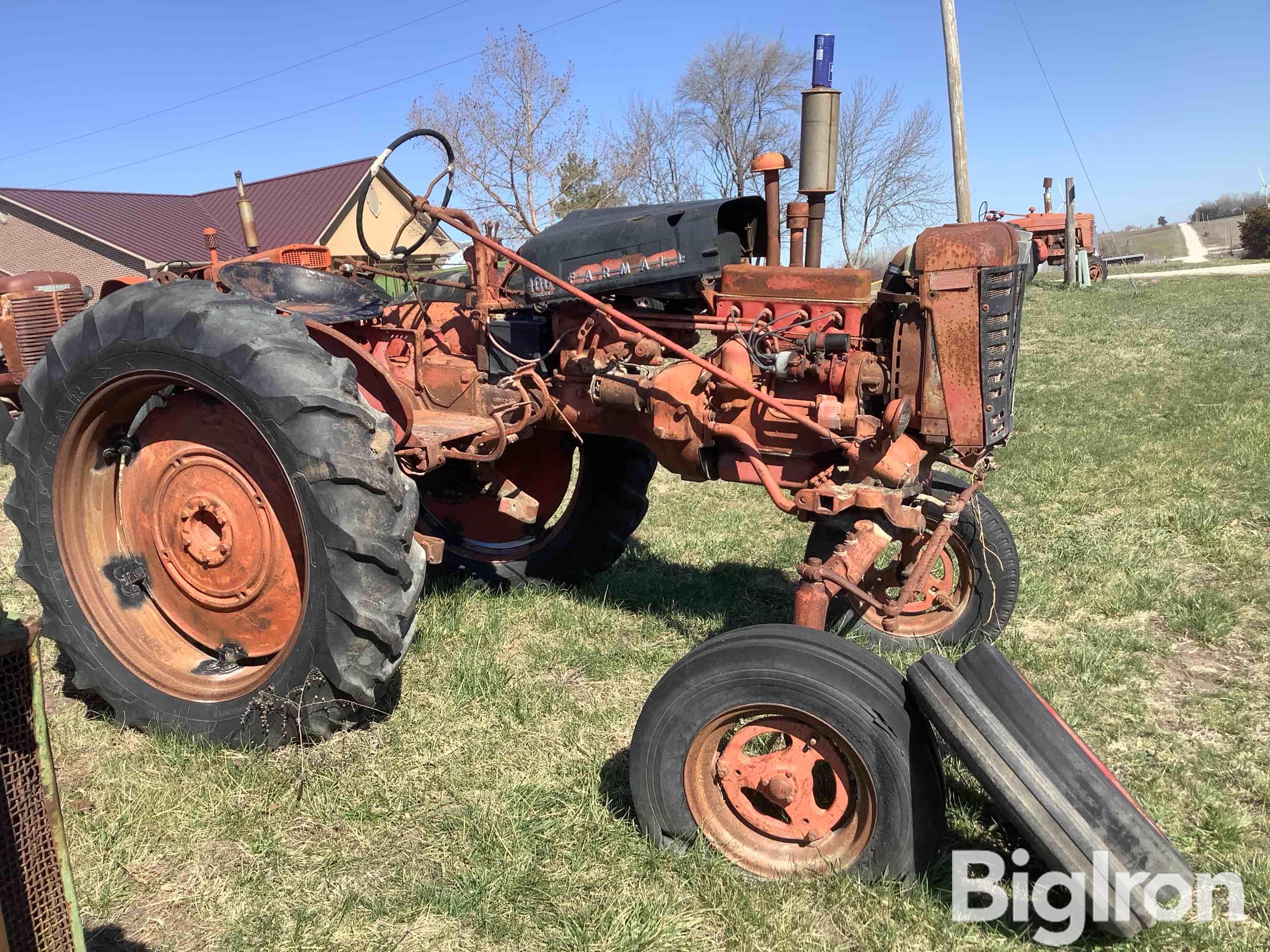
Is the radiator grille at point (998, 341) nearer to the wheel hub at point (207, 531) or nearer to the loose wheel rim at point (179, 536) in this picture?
the loose wheel rim at point (179, 536)

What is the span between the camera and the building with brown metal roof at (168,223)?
2548 centimetres

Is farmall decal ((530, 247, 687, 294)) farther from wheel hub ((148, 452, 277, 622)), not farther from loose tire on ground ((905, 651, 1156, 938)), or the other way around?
loose tire on ground ((905, 651, 1156, 938))

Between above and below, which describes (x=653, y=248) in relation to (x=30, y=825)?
above

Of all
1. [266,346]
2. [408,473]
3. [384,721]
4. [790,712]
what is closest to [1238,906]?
[790,712]

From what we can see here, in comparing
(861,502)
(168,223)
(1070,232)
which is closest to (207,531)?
(861,502)

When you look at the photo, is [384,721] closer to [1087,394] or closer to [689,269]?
[689,269]

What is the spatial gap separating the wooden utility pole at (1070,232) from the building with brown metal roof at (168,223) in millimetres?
14573

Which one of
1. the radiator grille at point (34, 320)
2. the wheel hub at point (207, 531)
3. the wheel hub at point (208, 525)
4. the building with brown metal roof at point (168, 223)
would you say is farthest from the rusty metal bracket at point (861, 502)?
the building with brown metal roof at point (168, 223)

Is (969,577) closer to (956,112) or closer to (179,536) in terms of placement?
(179,536)

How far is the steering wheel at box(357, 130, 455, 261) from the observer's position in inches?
134

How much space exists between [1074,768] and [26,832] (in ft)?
7.17

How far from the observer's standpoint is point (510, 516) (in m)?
4.58

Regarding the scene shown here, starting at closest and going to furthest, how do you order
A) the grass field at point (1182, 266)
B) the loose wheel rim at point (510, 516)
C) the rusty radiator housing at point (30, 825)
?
1. the rusty radiator housing at point (30, 825)
2. the loose wheel rim at point (510, 516)
3. the grass field at point (1182, 266)

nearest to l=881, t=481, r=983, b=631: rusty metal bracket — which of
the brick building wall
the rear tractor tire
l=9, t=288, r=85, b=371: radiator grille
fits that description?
the rear tractor tire
